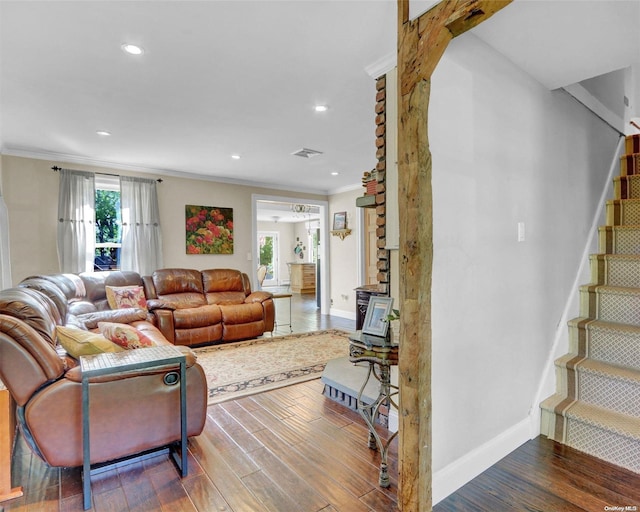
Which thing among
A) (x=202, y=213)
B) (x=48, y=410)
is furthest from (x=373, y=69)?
(x=202, y=213)

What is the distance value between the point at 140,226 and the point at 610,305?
551 centimetres

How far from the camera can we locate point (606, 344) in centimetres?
222

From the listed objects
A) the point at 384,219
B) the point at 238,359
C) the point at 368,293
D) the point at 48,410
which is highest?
the point at 384,219

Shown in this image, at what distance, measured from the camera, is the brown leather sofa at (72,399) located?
1.61m

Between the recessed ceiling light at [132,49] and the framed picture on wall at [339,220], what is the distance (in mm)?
4876

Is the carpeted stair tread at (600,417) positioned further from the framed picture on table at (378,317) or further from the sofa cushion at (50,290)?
the sofa cushion at (50,290)

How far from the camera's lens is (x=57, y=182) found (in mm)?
4484

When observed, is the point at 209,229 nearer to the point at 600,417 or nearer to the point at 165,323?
the point at 165,323

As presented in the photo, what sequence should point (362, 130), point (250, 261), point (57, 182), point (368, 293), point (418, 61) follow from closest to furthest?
point (418, 61), point (368, 293), point (362, 130), point (57, 182), point (250, 261)

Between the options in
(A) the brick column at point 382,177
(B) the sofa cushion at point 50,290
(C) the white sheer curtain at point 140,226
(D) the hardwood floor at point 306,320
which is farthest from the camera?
(D) the hardwood floor at point 306,320

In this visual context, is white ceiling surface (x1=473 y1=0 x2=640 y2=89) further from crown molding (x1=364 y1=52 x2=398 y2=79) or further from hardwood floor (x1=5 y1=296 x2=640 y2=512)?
hardwood floor (x1=5 y1=296 x2=640 y2=512)

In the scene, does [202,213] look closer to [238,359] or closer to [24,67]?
[238,359]

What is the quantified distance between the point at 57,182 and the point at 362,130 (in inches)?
160

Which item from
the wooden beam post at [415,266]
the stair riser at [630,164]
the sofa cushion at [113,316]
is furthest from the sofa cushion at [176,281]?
the stair riser at [630,164]
